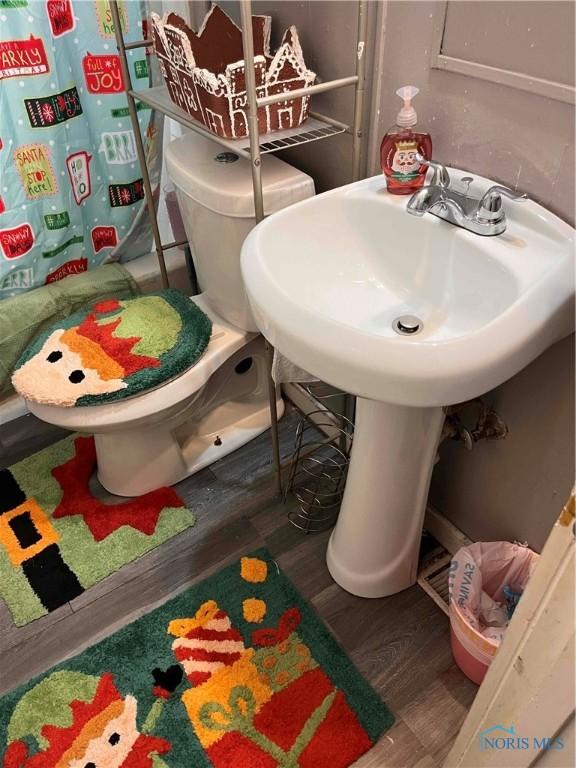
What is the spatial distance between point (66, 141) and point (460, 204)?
1.19 meters

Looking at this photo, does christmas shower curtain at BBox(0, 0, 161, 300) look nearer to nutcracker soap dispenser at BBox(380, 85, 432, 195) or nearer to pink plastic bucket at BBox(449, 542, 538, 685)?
nutcracker soap dispenser at BBox(380, 85, 432, 195)

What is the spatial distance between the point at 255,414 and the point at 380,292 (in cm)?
83

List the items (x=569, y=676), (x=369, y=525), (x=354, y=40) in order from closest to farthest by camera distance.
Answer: (x=569, y=676) < (x=354, y=40) < (x=369, y=525)

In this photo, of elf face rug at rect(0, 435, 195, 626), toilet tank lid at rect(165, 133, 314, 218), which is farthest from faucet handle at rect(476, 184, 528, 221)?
elf face rug at rect(0, 435, 195, 626)

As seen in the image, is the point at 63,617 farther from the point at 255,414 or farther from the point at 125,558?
the point at 255,414

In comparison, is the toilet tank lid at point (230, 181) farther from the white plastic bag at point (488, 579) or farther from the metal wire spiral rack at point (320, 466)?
the white plastic bag at point (488, 579)

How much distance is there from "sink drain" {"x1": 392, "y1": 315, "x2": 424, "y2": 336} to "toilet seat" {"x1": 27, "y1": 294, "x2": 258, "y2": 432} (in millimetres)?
602

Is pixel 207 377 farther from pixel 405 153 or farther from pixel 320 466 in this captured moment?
pixel 405 153

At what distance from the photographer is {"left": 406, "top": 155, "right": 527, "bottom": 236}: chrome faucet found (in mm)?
979

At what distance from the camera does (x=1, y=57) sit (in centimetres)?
150

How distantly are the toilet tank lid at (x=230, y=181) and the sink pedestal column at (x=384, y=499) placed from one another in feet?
1.61

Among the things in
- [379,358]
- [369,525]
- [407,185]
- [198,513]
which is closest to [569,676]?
[379,358]

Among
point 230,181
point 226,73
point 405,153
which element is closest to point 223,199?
point 230,181

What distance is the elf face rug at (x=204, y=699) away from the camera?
1211mm
